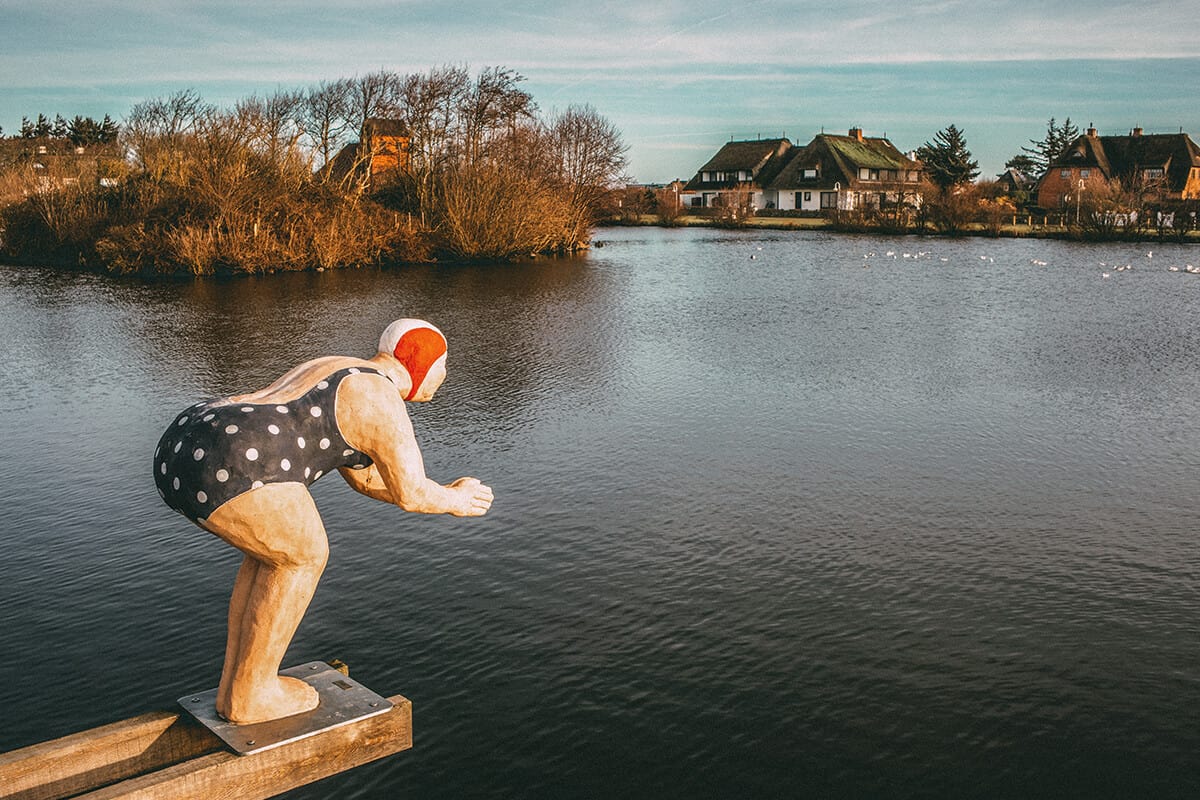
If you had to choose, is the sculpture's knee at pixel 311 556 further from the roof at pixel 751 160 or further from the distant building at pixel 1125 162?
the roof at pixel 751 160

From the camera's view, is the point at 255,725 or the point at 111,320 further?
the point at 111,320

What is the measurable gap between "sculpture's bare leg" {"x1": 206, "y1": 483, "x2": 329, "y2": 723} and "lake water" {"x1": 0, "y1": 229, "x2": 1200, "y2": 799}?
6.11 feet

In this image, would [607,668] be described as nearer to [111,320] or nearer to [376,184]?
[111,320]

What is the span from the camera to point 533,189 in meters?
49.3

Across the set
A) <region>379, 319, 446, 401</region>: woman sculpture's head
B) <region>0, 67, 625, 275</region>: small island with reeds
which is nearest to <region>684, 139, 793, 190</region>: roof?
<region>0, 67, 625, 275</region>: small island with reeds

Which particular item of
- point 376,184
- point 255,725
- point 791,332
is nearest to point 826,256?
point 376,184

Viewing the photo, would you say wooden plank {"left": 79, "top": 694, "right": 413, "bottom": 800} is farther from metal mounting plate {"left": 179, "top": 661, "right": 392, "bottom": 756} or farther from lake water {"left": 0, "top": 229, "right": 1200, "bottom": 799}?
lake water {"left": 0, "top": 229, "right": 1200, "bottom": 799}

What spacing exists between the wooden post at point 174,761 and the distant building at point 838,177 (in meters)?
103

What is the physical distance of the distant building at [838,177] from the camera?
106000 millimetres

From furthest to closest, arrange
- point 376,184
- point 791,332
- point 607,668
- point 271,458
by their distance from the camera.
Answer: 1. point 376,184
2. point 791,332
3. point 607,668
4. point 271,458

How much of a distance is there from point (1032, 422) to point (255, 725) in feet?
47.6

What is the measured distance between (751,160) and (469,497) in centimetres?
11622

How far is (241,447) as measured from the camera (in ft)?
16.8

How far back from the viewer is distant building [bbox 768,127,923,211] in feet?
348
